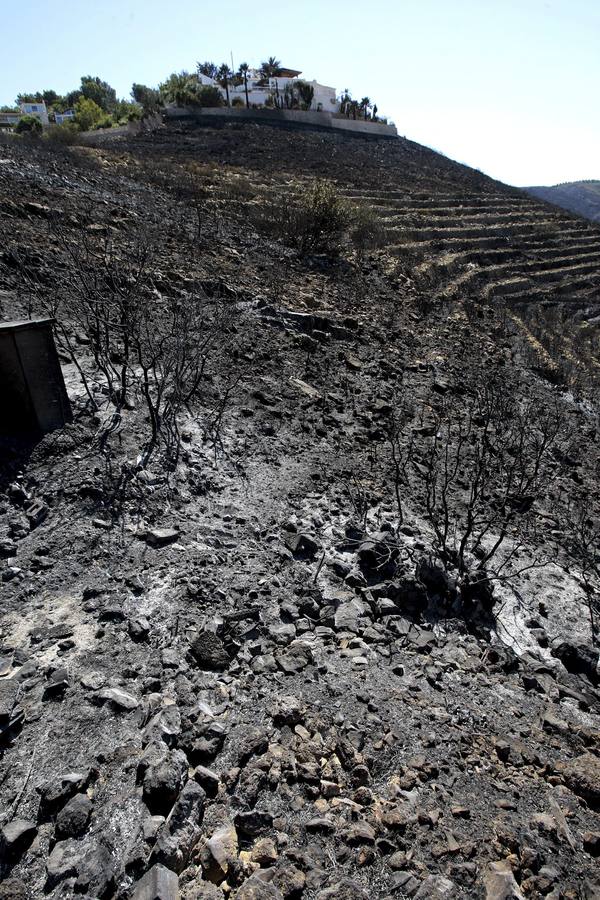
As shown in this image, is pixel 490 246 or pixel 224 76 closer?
pixel 490 246

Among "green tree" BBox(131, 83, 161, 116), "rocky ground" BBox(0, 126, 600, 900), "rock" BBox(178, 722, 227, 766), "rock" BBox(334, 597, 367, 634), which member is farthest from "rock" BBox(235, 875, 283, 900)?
"green tree" BBox(131, 83, 161, 116)

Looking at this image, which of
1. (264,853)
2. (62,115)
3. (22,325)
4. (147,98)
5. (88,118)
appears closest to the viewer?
(264,853)

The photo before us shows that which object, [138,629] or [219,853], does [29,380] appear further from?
[219,853]

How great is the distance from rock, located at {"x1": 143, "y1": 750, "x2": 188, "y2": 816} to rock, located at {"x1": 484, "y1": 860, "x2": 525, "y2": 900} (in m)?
1.31

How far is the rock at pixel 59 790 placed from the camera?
2207mm

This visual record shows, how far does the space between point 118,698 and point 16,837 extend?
72 cm

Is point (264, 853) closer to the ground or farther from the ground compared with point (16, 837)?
closer to the ground

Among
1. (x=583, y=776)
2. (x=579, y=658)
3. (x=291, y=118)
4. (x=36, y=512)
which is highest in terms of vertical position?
(x=291, y=118)

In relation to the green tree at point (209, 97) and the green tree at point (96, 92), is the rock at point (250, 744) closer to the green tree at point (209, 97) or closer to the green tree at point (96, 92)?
the green tree at point (209, 97)

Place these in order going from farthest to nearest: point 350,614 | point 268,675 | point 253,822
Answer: point 350,614 → point 268,675 → point 253,822

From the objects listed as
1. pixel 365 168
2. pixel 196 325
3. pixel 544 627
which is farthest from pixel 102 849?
pixel 365 168

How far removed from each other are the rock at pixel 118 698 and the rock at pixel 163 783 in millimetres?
383

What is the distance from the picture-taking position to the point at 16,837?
207cm

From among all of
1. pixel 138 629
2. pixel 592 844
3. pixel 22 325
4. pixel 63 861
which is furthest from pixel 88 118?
pixel 592 844
